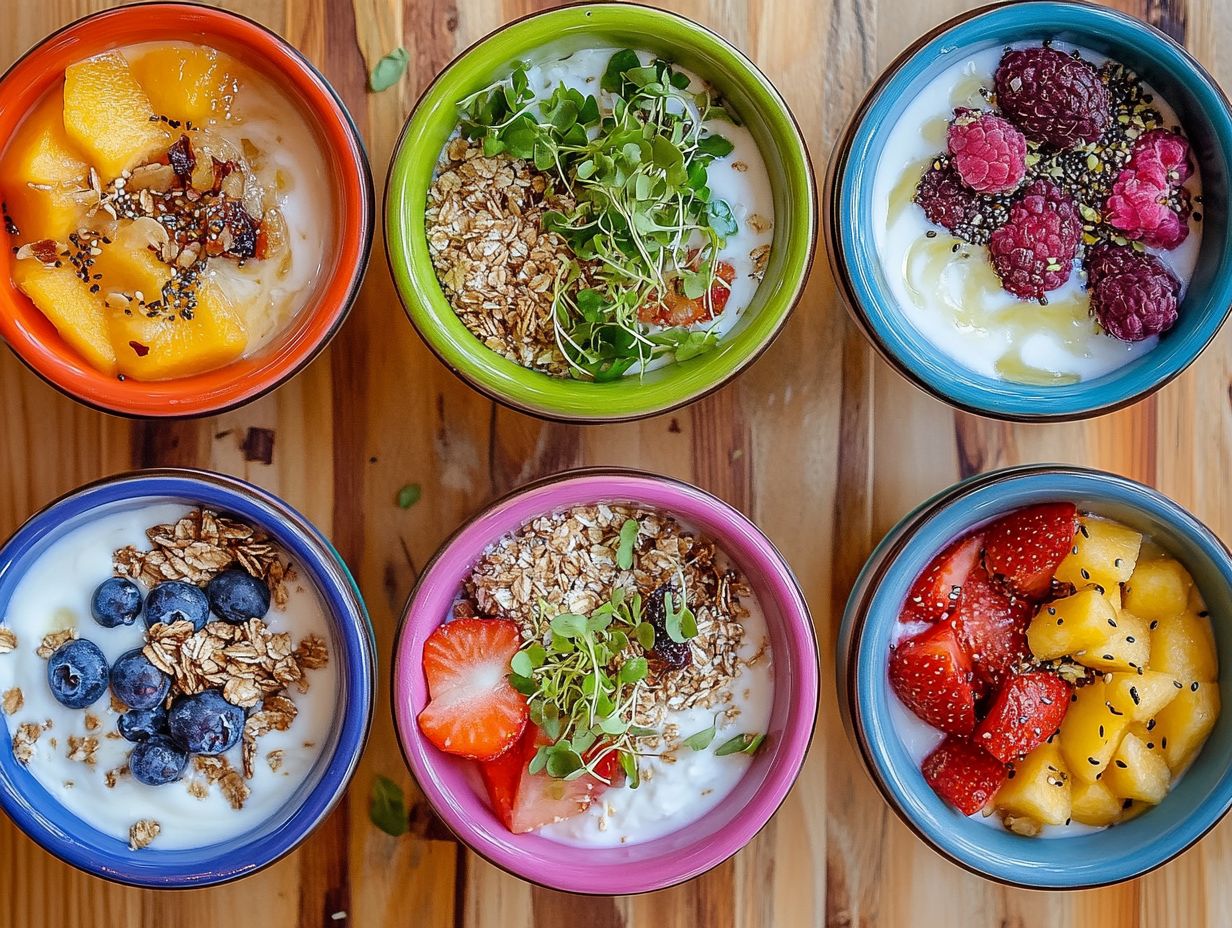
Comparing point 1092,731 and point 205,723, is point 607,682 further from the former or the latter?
point 1092,731

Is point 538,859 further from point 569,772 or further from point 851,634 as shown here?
point 851,634

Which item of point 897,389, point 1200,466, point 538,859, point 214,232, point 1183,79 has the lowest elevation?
point 538,859

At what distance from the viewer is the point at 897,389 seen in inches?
59.4

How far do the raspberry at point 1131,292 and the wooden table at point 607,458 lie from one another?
0.20 metres

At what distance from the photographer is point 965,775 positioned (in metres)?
1.39

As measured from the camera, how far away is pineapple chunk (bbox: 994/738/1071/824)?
138cm

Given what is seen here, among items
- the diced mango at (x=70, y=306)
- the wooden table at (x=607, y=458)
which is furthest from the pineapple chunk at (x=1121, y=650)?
the diced mango at (x=70, y=306)

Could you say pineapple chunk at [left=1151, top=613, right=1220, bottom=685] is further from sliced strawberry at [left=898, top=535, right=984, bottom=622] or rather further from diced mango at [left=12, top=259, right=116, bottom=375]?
diced mango at [left=12, top=259, right=116, bottom=375]

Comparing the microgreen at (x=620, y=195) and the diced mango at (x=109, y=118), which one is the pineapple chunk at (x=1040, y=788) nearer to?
the microgreen at (x=620, y=195)

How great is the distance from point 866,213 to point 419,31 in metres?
0.65

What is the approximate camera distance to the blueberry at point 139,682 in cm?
128

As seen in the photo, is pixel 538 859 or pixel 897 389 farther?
pixel 897 389

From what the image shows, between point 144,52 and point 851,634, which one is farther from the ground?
point 144,52

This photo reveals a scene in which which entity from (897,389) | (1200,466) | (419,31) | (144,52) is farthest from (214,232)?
(1200,466)
